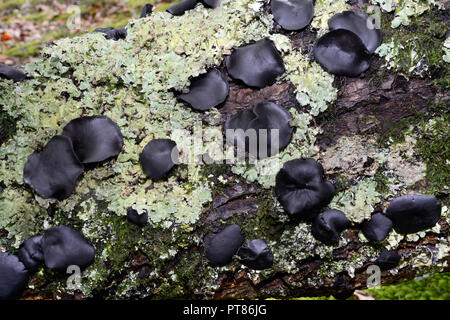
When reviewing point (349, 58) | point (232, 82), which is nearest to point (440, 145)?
point (349, 58)

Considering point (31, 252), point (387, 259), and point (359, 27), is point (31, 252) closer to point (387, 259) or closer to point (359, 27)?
point (387, 259)

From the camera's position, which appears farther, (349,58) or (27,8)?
(27,8)

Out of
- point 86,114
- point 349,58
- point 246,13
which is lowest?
point 86,114

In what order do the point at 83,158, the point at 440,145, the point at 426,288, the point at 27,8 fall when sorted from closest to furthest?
the point at 83,158
the point at 440,145
the point at 426,288
the point at 27,8

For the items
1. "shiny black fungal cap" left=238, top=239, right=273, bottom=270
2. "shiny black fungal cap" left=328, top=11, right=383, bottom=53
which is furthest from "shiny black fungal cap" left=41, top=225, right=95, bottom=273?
"shiny black fungal cap" left=328, top=11, right=383, bottom=53

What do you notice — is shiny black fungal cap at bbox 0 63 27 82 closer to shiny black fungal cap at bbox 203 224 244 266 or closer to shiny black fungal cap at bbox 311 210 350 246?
shiny black fungal cap at bbox 203 224 244 266

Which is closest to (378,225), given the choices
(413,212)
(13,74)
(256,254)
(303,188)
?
(413,212)
